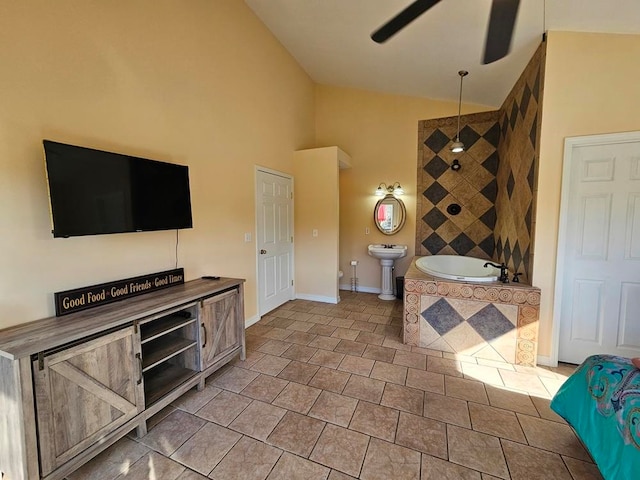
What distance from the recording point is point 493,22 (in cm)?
177

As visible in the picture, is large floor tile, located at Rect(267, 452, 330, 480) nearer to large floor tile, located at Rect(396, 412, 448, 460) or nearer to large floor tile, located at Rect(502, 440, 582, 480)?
large floor tile, located at Rect(396, 412, 448, 460)

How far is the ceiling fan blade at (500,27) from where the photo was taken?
64.2 inches

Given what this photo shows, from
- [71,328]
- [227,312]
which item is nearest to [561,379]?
[227,312]

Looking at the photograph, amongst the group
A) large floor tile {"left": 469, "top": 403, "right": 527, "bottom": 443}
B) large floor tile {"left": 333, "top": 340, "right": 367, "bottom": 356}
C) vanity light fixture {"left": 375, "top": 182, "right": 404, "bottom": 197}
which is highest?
vanity light fixture {"left": 375, "top": 182, "right": 404, "bottom": 197}

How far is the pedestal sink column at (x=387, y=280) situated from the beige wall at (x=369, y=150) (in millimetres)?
294

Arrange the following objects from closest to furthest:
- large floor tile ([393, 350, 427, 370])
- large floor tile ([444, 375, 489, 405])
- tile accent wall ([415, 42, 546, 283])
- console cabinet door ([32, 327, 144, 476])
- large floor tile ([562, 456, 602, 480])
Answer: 1. console cabinet door ([32, 327, 144, 476])
2. large floor tile ([562, 456, 602, 480])
3. large floor tile ([444, 375, 489, 405])
4. large floor tile ([393, 350, 427, 370])
5. tile accent wall ([415, 42, 546, 283])

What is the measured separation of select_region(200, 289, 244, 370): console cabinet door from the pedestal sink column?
2739 mm

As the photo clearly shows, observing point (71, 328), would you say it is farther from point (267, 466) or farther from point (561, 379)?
point (561, 379)

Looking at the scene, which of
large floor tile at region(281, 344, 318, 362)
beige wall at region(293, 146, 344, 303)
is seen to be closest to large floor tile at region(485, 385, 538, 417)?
large floor tile at region(281, 344, 318, 362)

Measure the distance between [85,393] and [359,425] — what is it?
5.33 ft

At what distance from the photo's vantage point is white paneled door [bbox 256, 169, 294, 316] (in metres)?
3.75

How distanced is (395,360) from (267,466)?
1.53 metres

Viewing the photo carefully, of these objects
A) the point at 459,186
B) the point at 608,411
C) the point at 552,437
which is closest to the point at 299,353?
the point at 552,437

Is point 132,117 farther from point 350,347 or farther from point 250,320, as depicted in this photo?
point 350,347
